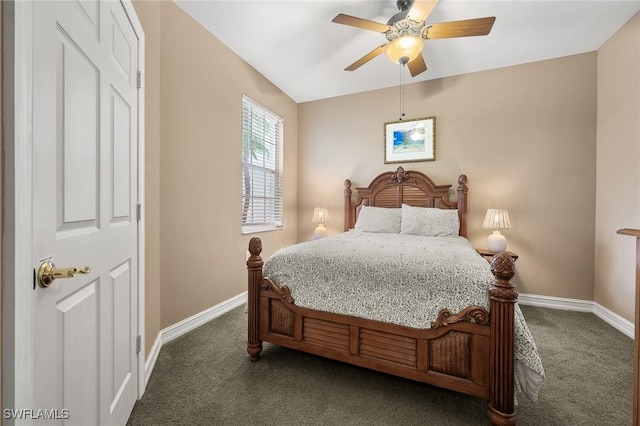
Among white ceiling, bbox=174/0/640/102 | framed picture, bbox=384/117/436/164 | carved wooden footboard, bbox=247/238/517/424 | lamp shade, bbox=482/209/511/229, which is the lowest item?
carved wooden footboard, bbox=247/238/517/424

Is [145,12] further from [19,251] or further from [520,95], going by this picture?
[520,95]

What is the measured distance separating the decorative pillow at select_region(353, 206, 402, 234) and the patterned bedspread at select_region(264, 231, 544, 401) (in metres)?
1.25

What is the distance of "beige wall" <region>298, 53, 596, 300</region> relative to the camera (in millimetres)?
2941

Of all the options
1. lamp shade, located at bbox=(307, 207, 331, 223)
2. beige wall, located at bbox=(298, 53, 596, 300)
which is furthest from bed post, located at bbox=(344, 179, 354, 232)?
beige wall, located at bbox=(298, 53, 596, 300)

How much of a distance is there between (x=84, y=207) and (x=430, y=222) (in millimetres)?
3035

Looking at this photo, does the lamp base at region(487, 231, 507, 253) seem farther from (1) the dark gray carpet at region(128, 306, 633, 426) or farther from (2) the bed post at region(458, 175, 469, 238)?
(1) the dark gray carpet at region(128, 306, 633, 426)

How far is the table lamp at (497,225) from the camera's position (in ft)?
9.67

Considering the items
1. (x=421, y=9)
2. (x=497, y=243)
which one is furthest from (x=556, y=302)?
(x=421, y=9)

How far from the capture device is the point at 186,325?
7.70 feet

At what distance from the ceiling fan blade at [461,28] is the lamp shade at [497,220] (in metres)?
1.87

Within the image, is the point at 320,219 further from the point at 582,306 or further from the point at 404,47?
the point at 582,306

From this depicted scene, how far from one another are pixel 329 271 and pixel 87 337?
124 centimetres

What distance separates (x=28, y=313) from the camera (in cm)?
68

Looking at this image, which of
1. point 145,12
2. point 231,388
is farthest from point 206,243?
point 145,12
